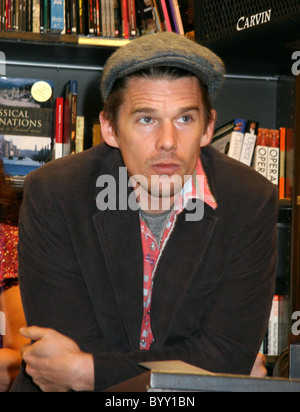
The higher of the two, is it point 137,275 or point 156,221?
point 156,221

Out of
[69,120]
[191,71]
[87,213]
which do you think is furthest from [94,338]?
[69,120]

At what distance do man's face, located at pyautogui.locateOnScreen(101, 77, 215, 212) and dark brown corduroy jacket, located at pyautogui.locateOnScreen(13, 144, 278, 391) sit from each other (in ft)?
0.33

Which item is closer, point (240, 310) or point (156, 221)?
point (240, 310)

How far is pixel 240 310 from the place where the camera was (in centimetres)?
134

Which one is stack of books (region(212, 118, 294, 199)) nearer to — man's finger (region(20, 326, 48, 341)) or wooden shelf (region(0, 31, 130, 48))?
wooden shelf (region(0, 31, 130, 48))

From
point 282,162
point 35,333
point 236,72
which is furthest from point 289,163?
point 35,333

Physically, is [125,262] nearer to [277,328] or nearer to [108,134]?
[108,134]

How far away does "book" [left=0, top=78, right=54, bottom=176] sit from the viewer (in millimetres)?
2316

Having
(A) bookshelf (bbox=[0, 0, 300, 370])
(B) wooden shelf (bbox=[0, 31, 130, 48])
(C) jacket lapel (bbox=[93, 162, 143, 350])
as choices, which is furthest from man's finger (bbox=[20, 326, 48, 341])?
(B) wooden shelf (bbox=[0, 31, 130, 48])

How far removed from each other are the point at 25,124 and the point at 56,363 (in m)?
1.29

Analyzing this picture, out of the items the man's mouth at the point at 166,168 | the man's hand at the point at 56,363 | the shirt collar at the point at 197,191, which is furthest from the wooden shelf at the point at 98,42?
the man's hand at the point at 56,363
